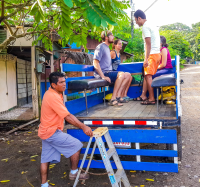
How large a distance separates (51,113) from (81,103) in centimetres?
122

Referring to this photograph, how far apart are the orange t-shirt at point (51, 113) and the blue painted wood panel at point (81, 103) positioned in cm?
57

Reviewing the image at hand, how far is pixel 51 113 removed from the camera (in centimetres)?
325

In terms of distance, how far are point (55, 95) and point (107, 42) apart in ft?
8.64

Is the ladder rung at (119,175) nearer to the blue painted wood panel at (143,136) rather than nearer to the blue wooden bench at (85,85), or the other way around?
the blue painted wood panel at (143,136)

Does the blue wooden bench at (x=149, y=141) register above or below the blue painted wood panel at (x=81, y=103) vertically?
below

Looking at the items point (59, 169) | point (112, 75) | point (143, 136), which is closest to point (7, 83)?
point (112, 75)

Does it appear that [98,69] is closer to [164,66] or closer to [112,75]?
[112,75]

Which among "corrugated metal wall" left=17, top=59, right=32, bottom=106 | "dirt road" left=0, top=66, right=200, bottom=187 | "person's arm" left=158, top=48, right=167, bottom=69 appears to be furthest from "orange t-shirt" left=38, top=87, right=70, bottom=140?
"corrugated metal wall" left=17, top=59, right=32, bottom=106

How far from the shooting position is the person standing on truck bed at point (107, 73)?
196 inches

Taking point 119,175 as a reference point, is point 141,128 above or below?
above

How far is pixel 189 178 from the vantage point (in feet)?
11.8

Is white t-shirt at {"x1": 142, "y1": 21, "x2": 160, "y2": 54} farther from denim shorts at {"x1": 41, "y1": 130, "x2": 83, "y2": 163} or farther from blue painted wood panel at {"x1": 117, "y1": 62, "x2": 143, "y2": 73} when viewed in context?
denim shorts at {"x1": 41, "y1": 130, "x2": 83, "y2": 163}

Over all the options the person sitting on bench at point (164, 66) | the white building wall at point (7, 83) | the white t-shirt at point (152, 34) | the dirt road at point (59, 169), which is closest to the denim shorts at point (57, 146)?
the dirt road at point (59, 169)

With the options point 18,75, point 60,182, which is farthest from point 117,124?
point 18,75
